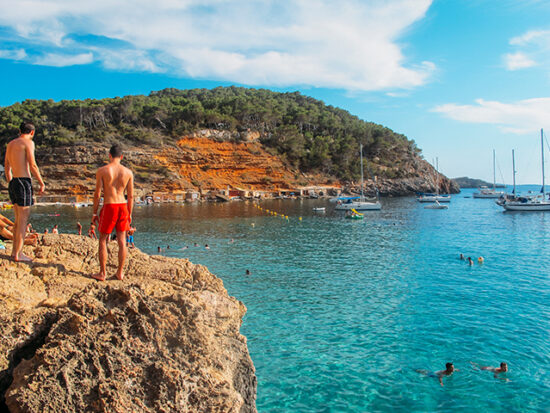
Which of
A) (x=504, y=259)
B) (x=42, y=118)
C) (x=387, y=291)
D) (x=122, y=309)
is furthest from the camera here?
(x=42, y=118)

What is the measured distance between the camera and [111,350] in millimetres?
3662

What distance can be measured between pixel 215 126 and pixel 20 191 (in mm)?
75555

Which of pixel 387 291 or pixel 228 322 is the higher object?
pixel 228 322

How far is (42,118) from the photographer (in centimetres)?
6906

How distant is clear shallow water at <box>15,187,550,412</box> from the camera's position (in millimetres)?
6742

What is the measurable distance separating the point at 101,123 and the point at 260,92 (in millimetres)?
64486

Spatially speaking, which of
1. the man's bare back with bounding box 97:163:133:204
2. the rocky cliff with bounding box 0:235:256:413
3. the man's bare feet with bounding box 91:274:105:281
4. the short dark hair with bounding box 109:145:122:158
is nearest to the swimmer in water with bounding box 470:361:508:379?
the rocky cliff with bounding box 0:235:256:413

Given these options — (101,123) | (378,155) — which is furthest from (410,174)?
(101,123)

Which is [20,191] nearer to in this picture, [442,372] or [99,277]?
[99,277]

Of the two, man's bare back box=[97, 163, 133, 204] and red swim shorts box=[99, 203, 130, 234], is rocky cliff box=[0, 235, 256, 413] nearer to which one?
red swim shorts box=[99, 203, 130, 234]

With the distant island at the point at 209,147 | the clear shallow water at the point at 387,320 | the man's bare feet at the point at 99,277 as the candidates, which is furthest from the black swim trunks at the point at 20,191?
the distant island at the point at 209,147

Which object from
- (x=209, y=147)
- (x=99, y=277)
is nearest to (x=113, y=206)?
(x=99, y=277)

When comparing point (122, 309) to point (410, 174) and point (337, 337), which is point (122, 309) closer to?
point (337, 337)

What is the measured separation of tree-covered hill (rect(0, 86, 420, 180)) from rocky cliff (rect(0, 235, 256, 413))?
68128 millimetres
